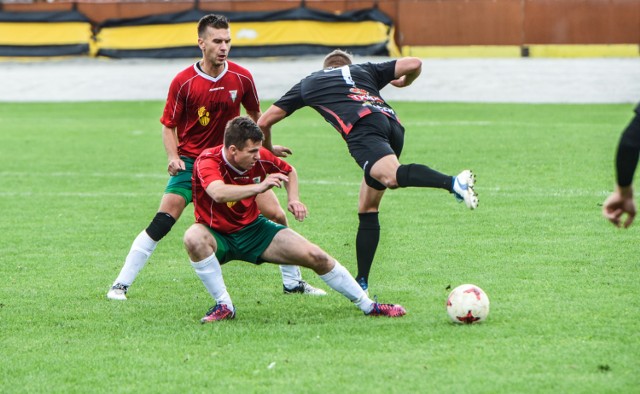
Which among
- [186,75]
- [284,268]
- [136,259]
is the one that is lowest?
[284,268]

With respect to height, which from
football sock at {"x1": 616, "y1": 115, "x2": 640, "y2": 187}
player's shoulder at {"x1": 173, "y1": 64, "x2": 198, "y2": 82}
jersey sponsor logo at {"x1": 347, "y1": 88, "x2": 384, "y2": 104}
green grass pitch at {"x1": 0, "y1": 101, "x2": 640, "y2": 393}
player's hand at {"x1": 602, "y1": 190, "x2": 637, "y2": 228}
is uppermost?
football sock at {"x1": 616, "y1": 115, "x2": 640, "y2": 187}

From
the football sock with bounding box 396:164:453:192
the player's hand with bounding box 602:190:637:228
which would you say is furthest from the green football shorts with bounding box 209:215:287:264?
the player's hand with bounding box 602:190:637:228

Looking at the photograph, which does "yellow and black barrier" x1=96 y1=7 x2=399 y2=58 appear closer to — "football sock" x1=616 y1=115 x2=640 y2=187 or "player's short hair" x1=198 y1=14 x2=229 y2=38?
"player's short hair" x1=198 y1=14 x2=229 y2=38

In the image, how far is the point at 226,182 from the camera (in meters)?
7.13

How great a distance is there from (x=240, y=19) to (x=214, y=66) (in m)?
21.0

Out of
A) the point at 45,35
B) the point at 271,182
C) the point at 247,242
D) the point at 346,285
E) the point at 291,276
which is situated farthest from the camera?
the point at 45,35

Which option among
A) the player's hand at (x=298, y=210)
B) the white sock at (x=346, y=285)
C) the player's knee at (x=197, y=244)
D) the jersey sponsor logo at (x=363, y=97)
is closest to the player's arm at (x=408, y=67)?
the jersey sponsor logo at (x=363, y=97)

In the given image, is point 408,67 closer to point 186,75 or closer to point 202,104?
point 202,104

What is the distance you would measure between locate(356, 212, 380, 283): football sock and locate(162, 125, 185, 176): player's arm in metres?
1.46

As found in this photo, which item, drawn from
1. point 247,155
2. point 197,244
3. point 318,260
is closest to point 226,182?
point 247,155

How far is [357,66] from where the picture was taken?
8102 mm

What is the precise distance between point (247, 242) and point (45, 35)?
24.3m

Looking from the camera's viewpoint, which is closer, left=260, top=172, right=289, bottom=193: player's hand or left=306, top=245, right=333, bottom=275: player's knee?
left=260, top=172, right=289, bottom=193: player's hand

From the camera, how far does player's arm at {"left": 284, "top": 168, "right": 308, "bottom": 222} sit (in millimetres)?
7016
